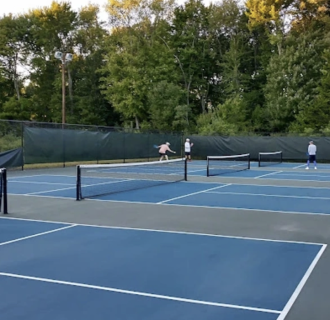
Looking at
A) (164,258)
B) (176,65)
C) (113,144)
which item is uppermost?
(176,65)

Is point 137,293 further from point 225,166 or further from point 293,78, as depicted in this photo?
Result: point 293,78

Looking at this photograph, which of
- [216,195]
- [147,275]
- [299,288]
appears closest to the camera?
[299,288]

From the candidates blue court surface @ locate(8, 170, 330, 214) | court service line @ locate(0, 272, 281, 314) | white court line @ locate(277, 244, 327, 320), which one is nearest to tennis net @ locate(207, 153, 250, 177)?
blue court surface @ locate(8, 170, 330, 214)

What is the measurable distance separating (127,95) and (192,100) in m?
7.44

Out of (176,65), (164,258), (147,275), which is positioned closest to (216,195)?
(164,258)

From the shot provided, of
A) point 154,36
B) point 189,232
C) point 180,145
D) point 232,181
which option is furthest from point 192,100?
point 189,232

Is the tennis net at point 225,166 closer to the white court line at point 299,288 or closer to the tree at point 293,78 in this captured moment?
the tree at point 293,78

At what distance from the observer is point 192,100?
44.6 meters

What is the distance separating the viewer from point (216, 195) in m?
11.4

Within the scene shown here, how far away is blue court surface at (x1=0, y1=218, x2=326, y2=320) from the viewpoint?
3.67m

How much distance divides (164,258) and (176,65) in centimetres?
3925

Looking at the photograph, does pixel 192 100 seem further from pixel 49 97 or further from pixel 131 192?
pixel 131 192

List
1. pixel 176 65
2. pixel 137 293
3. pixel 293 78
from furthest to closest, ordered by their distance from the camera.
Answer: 1. pixel 176 65
2. pixel 293 78
3. pixel 137 293

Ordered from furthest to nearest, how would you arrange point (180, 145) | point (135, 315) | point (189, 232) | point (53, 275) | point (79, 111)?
point (79, 111), point (180, 145), point (189, 232), point (53, 275), point (135, 315)
